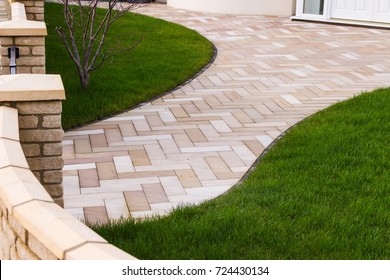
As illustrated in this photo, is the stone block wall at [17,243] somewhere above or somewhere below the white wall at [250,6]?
above

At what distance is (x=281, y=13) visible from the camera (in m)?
16.8

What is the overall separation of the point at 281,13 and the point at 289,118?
373 inches

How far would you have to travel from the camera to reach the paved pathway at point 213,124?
560 centimetres

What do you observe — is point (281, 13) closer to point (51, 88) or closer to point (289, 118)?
point (289, 118)

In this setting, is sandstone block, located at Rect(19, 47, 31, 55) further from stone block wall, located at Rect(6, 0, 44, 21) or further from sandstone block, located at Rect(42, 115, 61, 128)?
stone block wall, located at Rect(6, 0, 44, 21)

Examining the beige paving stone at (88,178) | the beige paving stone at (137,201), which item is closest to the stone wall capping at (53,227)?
the beige paving stone at (137,201)

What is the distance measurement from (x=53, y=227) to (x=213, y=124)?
189 inches

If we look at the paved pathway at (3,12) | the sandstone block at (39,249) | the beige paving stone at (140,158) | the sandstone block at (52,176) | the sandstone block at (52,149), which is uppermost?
the sandstone block at (39,249)

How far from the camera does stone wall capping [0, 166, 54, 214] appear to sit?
122 inches

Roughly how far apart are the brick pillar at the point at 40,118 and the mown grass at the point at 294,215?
487mm

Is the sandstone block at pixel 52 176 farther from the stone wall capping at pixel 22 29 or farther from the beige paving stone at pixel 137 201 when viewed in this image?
the stone wall capping at pixel 22 29
